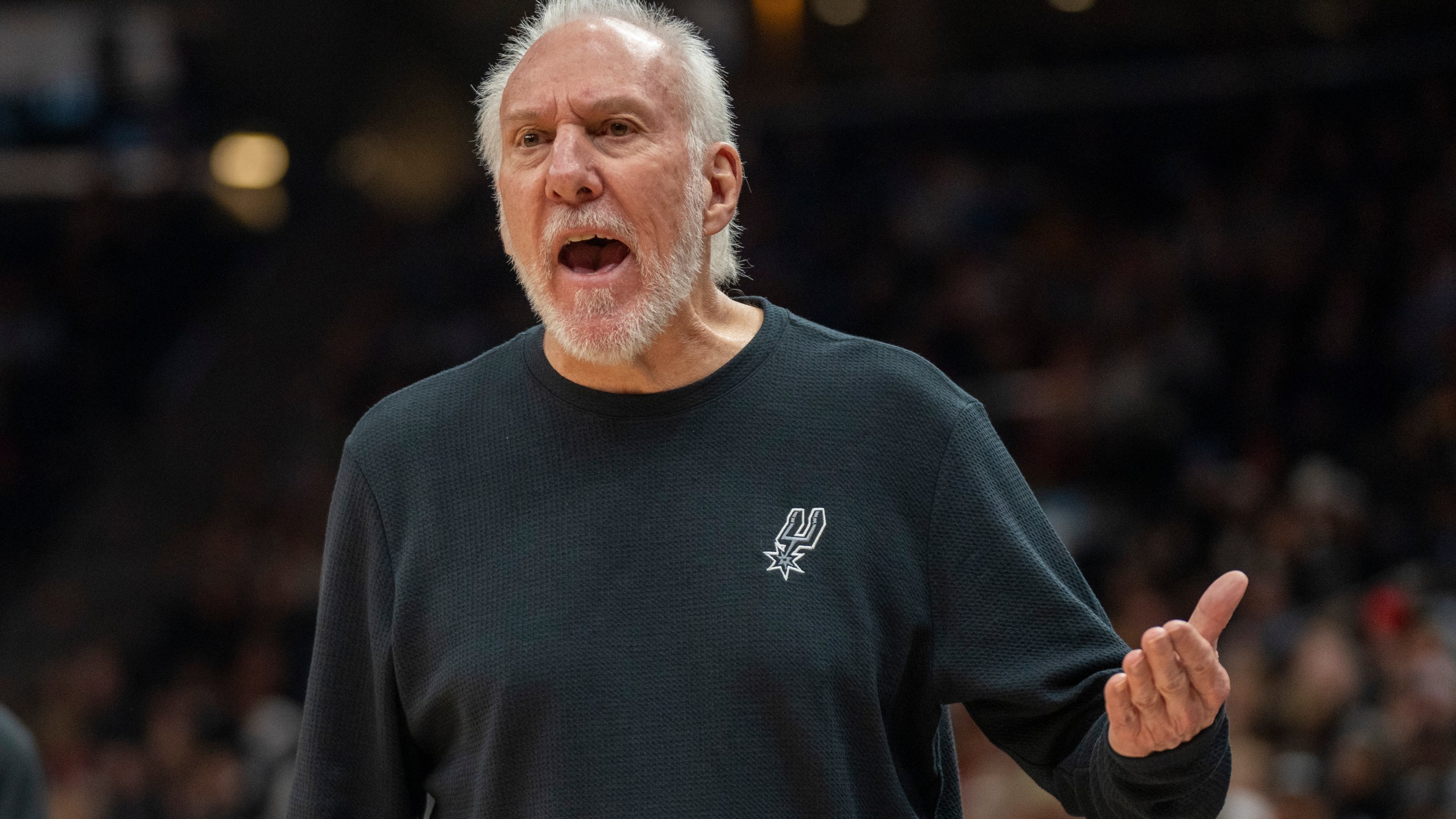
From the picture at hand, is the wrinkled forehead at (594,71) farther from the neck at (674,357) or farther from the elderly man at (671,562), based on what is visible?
the neck at (674,357)

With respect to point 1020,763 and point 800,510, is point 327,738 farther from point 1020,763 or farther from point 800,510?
point 1020,763

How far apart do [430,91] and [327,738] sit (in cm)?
1029

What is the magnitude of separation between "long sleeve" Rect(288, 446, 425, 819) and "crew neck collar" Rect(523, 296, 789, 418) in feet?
0.93

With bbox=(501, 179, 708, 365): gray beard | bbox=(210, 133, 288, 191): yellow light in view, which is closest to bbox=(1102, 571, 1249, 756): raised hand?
bbox=(501, 179, 708, 365): gray beard

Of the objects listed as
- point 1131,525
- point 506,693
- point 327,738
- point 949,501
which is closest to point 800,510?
point 949,501

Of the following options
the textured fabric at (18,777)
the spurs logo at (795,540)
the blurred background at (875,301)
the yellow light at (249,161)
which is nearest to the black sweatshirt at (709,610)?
the spurs logo at (795,540)

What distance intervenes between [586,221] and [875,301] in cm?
690

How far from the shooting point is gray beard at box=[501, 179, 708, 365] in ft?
6.73

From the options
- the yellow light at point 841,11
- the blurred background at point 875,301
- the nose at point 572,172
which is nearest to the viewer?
the nose at point 572,172

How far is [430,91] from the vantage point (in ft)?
39.0

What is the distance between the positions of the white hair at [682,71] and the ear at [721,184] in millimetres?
17

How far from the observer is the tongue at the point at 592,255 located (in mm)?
2113

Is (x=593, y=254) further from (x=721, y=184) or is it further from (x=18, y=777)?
(x=18, y=777)

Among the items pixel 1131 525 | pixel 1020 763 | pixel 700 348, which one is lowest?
pixel 1131 525
